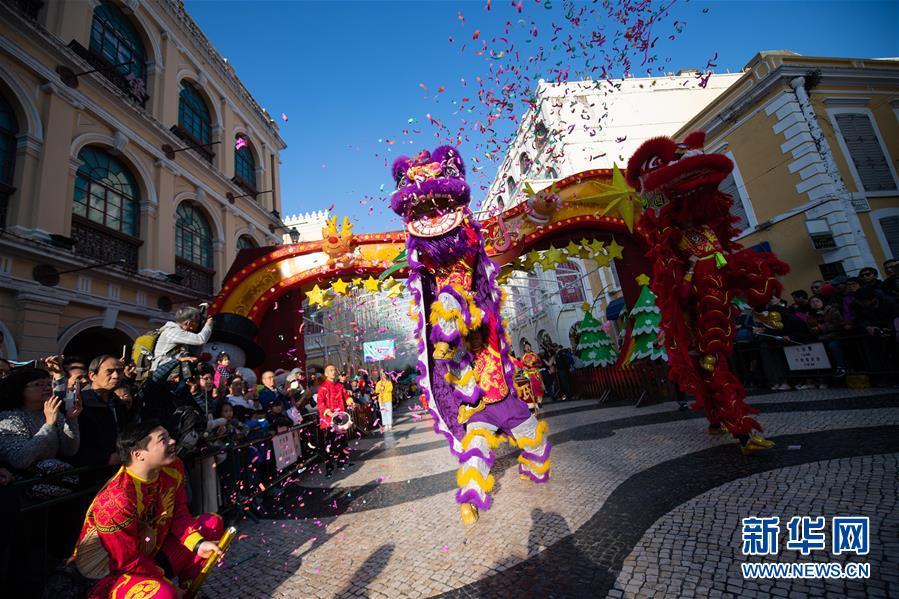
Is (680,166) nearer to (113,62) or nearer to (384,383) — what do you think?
(384,383)

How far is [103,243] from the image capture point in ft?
31.6

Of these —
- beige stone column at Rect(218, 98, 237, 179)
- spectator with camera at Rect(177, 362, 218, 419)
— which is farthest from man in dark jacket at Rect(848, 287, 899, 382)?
beige stone column at Rect(218, 98, 237, 179)

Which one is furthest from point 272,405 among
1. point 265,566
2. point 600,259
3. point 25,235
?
point 25,235

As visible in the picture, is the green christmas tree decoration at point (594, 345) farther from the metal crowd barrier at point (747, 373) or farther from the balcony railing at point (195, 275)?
the balcony railing at point (195, 275)

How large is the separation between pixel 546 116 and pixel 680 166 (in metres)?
14.4

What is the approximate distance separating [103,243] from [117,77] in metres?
4.81

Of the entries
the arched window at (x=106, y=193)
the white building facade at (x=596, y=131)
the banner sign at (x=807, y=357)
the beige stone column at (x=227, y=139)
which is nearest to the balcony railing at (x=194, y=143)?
the beige stone column at (x=227, y=139)

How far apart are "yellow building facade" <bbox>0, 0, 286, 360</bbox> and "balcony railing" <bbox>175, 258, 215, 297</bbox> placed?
0.16 feet

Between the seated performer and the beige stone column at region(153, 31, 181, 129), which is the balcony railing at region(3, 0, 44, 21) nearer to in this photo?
the beige stone column at region(153, 31, 181, 129)

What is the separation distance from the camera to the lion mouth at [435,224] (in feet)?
11.4

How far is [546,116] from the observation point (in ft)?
52.9

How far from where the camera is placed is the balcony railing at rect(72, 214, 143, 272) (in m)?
8.98

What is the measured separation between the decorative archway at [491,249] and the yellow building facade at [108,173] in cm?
390

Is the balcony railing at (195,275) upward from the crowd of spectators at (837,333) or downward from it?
upward
